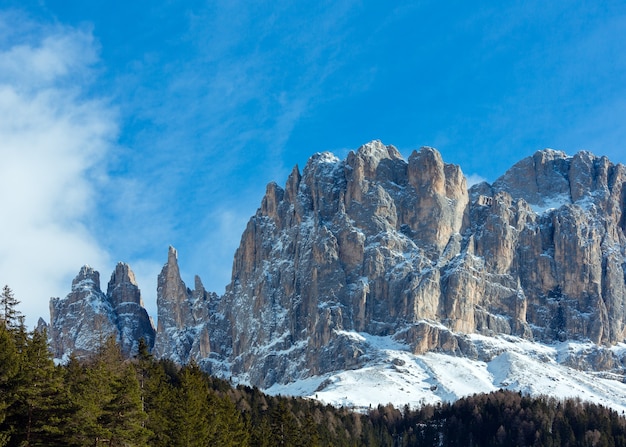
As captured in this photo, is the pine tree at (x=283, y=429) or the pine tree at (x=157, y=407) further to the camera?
the pine tree at (x=283, y=429)

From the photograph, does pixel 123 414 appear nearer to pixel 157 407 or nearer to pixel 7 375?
pixel 7 375

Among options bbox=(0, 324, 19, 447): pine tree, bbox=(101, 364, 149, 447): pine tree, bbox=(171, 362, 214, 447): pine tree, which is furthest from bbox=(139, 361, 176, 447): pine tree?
bbox=(0, 324, 19, 447): pine tree

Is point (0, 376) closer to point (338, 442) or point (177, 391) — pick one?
point (177, 391)

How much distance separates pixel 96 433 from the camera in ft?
226

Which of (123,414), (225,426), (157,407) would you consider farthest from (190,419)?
(123,414)

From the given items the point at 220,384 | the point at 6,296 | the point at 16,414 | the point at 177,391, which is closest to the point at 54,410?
the point at 16,414

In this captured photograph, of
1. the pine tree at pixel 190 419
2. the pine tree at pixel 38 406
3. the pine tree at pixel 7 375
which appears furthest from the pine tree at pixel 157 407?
the pine tree at pixel 7 375

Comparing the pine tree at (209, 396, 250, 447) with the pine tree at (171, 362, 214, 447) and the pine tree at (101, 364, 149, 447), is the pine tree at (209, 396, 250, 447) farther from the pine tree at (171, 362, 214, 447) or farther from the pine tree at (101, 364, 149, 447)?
the pine tree at (101, 364, 149, 447)

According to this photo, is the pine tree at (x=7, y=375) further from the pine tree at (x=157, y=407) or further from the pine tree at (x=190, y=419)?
the pine tree at (x=190, y=419)

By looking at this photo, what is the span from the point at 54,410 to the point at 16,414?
2.65 meters

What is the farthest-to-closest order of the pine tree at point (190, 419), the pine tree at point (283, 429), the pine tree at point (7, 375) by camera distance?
the pine tree at point (283, 429)
the pine tree at point (190, 419)
the pine tree at point (7, 375)

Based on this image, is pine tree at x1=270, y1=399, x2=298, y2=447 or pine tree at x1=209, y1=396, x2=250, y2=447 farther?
pine tree at x1=270, y1=399, x2=298, y2=447

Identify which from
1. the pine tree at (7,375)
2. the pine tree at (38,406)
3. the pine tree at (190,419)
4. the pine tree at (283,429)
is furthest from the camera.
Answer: the pine tree at (283,429)

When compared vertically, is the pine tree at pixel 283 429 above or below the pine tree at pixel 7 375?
above
